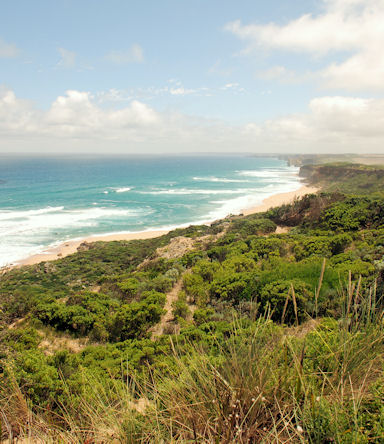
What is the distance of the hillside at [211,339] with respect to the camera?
2.13 m

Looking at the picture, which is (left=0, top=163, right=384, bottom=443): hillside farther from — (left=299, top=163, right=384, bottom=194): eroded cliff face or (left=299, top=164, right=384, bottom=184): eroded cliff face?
(left=299, top=164, right=384, bottom=184): eroded cliff face

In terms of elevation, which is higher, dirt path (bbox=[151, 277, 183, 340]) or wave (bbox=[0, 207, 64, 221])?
wave (bbox=[0, 207, 64, 221])

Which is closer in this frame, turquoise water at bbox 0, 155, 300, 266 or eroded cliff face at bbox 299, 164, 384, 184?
turquoise water at bbox 0, 155, 300, 266

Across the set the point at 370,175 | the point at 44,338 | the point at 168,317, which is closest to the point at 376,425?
the point at 168,317

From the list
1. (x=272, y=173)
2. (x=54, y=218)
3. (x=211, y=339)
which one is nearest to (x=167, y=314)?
(x=211, y=339)

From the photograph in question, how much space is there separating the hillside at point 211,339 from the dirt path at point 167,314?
0.09 meters

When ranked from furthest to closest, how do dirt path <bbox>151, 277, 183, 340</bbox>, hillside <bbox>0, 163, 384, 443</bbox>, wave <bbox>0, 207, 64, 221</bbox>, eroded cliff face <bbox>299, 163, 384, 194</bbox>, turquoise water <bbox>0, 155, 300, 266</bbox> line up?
eroded cliff face <bbox>299, 163, 384, 194</bbox> → wave <bbox>0, 207, 64, 221</bbox> → turquoise water <bbox>0, 155, 300, 266</bbox> → dirt path <bbox>151, 277, 183, 340</bbox> → hillside <bbox>0, 163, 384, 443</bbox>

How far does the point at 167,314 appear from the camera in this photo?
36.4 feet

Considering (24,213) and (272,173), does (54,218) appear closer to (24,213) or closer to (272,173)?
(24,213)

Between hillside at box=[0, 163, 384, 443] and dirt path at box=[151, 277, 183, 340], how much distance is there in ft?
0.30

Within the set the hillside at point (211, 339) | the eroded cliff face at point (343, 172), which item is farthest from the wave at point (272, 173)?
the hillside at point (211, 339)

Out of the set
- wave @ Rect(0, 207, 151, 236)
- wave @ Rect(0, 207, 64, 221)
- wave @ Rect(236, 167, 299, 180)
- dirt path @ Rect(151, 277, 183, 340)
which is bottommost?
dirt path @ Rect(151, 277, 183, 340)

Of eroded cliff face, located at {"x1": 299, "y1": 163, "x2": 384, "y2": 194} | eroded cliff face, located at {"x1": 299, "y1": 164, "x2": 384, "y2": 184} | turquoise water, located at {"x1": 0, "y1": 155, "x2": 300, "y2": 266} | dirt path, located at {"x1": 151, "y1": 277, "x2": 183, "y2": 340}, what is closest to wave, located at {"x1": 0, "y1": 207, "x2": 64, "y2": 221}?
turquoise water, located at {"x1": 0, "y1": 155, "x2": 300, "y2": 266}

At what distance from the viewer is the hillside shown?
2.13 metres
